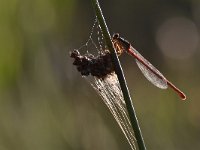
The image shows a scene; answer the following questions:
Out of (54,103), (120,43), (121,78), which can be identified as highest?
(54,103)

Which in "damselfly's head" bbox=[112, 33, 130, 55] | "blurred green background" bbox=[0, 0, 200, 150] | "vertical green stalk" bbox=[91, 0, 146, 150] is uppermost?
"blurred green background" bbox=[0, 0, 200, 150]

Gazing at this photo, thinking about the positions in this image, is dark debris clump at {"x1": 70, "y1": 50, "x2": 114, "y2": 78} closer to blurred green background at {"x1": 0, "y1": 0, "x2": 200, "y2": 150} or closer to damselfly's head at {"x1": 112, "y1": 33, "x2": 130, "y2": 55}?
damselfly's head at {"x1": 112, "y1": 33, "x2": 130, "y2": 55}

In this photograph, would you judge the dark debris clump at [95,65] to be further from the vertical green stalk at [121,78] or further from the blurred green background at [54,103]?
the blurred green background at [54,103]

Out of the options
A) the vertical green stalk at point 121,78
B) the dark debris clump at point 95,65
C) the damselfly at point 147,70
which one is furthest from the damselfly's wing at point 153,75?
the vertical green stalk at point 121,78

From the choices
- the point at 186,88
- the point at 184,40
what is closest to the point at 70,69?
the point at 186,88

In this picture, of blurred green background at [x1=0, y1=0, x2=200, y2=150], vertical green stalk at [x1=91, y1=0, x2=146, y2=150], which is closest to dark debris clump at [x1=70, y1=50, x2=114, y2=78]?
vertical green stalk at [x1=91, y1=0, x2=146, y2=150]

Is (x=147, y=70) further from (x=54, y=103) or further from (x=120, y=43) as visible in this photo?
(x=54, y=103)

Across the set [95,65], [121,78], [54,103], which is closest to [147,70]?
[95,65]

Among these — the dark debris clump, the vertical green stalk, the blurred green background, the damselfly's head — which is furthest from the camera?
the blurred green background

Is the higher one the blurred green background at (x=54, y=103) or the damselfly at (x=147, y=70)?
the blurred green background at (x=54, y=103)

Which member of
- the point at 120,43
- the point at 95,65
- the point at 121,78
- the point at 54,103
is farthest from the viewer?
the point at 54,103

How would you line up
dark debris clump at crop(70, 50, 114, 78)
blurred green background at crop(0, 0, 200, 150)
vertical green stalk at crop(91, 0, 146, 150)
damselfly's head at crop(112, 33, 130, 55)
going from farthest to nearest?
1. blurred green background at crop(0, 0, 200, 150)
2. damselfly's head at crop(112, 33, 130, 55)
3. dark debris clump at crop(70, 50, 114, 78)
4. vertical green stalk at crop(91, 0, 146, 150)
